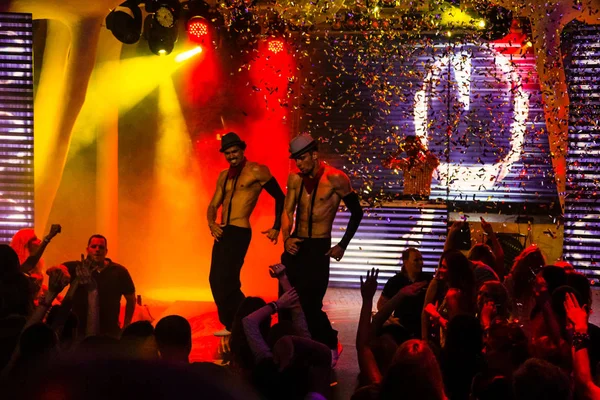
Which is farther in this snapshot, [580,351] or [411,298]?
[411,298]

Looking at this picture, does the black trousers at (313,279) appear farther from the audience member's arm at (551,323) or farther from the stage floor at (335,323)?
the audience member's arm at (551,323)

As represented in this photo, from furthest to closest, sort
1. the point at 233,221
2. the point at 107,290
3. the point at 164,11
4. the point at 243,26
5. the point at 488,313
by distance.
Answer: the point at 243,26 < the point at 164,11 < the point at 233,221 < the point at 107,290 < the point at 488,313

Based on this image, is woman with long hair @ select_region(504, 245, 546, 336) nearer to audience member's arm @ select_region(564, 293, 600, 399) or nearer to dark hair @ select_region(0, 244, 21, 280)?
audience member's arm @ select_region(564, 293, 600, 399)

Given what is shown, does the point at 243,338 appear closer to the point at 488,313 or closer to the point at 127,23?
the point at 488,313

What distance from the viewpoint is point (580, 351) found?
330 centimetres

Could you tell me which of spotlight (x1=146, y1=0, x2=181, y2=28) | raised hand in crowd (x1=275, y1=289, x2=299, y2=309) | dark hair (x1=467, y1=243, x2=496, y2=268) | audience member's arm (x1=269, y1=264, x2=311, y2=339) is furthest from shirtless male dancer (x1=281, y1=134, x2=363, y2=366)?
spotlight (x1=146, y1=0, x2=181, y2=28)

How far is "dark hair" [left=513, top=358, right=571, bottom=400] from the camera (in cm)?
252

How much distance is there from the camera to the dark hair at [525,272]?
16.9 ft

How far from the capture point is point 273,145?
8.80 metres

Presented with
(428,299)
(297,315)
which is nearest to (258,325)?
(297,315)

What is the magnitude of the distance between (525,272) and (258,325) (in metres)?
2.49

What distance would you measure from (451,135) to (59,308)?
6.99 meters

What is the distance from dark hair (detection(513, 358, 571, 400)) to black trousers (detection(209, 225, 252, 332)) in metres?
3.99

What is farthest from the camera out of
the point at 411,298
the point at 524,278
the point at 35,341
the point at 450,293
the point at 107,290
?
the point at 107,290
